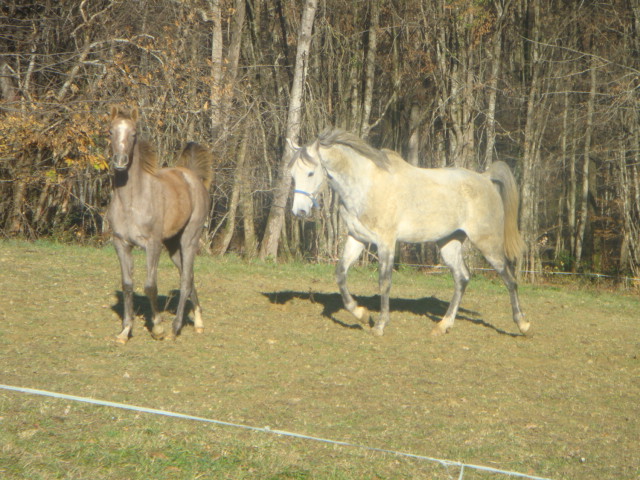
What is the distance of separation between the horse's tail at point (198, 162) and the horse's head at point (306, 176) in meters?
1.03

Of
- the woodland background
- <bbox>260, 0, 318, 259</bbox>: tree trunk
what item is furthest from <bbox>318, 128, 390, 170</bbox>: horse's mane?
<bbox>260, 0, 318, 259</bbox>: tree trunk

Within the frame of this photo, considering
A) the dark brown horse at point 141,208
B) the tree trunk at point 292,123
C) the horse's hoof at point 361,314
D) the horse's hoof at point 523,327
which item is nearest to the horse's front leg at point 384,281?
the horse's hoof at point 361,314

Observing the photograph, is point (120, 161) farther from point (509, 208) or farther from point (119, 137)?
point (509, 208)

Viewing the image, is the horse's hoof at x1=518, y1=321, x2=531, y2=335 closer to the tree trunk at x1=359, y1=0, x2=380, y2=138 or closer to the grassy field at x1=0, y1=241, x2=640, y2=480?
the grassy field at x1=0, y1=241, x2=640, y2=480

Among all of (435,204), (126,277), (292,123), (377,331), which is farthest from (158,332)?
(292,123)

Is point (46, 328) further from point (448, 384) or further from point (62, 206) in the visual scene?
point (62, 206)

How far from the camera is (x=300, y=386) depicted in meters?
6.48

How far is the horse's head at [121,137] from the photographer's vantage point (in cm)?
698

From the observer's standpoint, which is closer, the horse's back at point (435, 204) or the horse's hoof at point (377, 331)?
the horse's hoof at point (377, 331)

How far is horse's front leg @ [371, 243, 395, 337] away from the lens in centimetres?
883

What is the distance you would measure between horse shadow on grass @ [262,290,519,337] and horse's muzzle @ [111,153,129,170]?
363 cm

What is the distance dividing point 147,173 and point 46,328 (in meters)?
1.97

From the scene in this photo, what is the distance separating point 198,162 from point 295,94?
8.92 meters

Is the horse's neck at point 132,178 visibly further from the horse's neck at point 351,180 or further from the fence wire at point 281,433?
the fence wire at point 281,433
